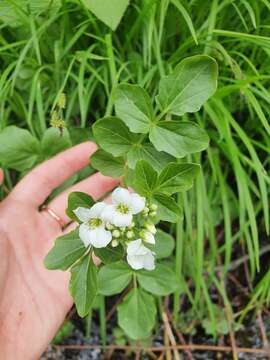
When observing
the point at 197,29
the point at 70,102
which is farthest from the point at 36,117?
the point at 197,29

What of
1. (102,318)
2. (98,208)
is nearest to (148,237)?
(98,208)

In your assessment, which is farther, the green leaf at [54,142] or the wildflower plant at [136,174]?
the green leaf at [54,142]

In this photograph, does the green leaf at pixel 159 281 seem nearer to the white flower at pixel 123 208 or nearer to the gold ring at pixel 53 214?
the gold ring at pixel 53 214

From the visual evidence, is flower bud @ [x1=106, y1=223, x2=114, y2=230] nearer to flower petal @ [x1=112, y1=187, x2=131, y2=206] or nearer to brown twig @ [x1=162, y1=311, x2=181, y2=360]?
flower petal @ [x1=112, y1=187, x2=131, y2=206]

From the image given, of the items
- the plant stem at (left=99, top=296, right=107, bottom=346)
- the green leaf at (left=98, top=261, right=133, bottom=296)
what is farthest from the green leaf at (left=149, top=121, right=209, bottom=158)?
the plant stem at (left=99, top=296, right=107, bottom=346)

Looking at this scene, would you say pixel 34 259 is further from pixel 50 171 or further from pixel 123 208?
pixel 123 208

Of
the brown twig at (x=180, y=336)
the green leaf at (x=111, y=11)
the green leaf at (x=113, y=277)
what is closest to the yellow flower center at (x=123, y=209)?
the green leaf at (x=113, y=277)
